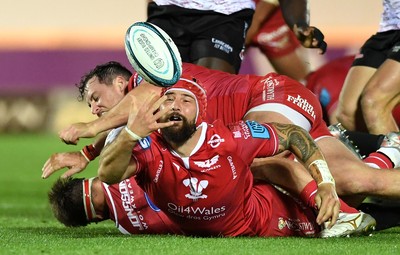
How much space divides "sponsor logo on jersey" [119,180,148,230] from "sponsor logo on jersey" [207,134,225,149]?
2.82 ft

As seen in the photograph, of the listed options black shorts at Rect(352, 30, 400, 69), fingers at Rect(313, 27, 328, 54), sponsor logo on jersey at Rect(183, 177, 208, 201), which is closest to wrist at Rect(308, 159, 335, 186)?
sponsor logo on jersey at Rect(183, 177, 208, 201)

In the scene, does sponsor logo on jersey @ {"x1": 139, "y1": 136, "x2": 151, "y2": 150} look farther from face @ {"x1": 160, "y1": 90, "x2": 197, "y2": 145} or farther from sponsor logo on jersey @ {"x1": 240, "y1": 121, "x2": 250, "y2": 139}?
sponsor logo on jersey @ {"x1": 240, "y1": 121, "x2": 250, "y2": 139}

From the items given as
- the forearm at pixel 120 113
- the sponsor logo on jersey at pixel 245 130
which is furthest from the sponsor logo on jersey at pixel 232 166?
the forearm at pixel 120 113

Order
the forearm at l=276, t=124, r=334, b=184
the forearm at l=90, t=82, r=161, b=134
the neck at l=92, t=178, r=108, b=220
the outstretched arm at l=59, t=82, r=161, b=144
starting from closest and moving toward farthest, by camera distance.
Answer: the forearm at l=276, t=124, r=334, b=184
the outstretched arm at l=59, t=82, r=161, b=144
the forearm at l=90, t=82, r=161, b=134
the neck at l=92, t=178, r=108, b=220

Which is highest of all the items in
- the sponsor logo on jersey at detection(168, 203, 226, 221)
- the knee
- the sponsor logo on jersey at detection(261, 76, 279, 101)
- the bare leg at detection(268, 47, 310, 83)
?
the sponsor logo on jersey at detection(261, 76, 279, 101)

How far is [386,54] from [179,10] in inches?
70.7

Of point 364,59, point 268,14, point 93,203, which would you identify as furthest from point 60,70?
point 93,203

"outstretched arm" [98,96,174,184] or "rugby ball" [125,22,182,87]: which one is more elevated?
"rugby ball" [125,22,182,87]

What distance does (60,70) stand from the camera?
1995cm

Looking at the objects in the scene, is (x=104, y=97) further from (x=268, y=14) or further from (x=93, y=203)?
(x=268, y=14)

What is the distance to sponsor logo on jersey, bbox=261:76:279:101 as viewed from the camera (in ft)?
24.0

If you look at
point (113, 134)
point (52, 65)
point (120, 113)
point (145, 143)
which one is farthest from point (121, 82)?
point (52, 65)

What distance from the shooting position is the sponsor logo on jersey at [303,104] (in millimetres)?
7230

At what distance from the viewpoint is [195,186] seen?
6.18m
